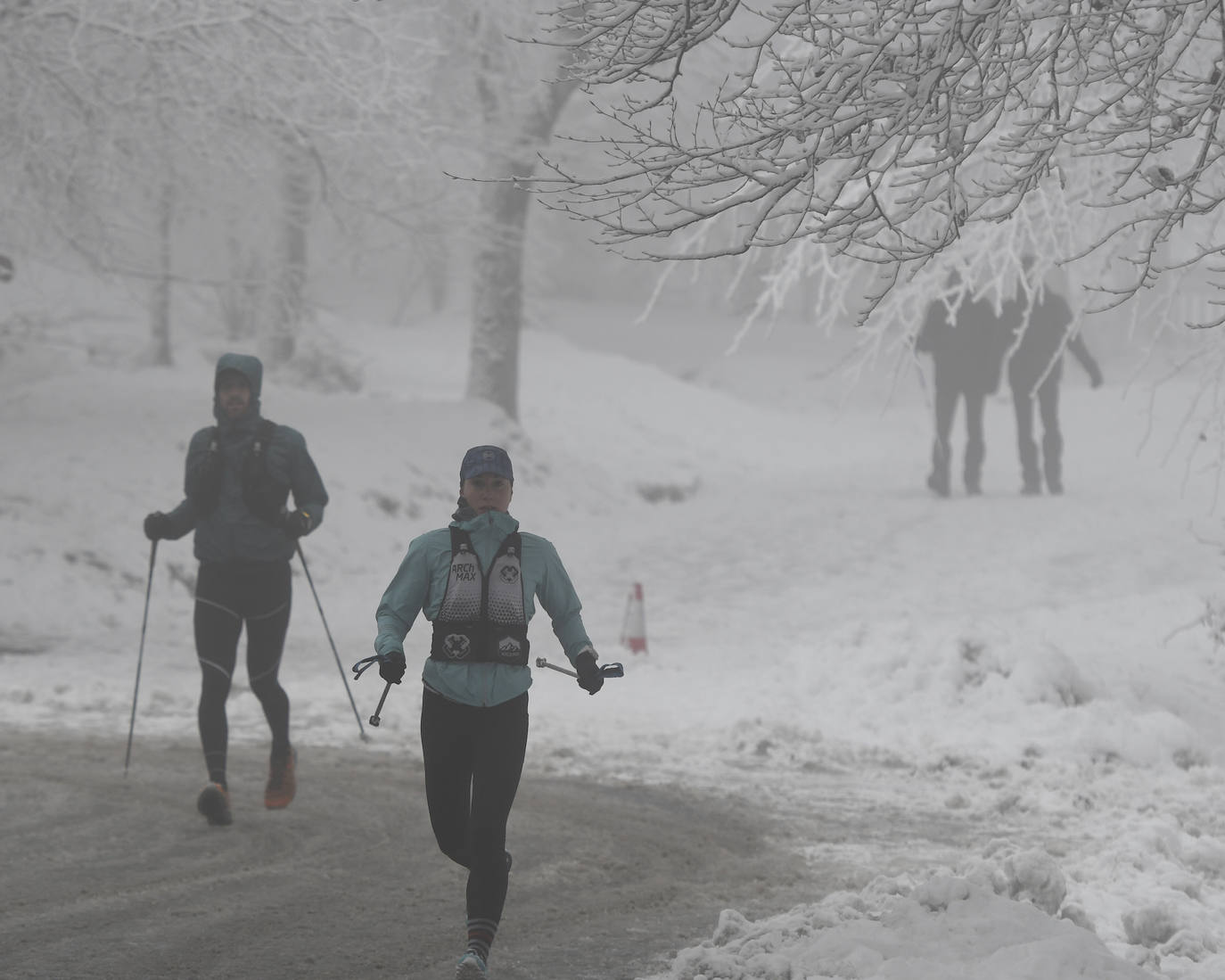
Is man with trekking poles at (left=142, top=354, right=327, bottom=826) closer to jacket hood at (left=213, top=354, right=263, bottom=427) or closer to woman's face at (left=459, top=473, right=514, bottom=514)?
jacket hood at (left=213, top=354, right=263, bottom=427)

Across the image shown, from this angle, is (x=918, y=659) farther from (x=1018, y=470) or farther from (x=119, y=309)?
(x=119, y=309)

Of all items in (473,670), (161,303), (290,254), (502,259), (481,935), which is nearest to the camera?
(481,935)

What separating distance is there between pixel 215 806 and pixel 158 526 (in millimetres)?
Result: 1301

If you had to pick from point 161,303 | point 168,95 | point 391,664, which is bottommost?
point 391,664

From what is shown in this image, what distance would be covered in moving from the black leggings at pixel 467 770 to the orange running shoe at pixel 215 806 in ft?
7.22

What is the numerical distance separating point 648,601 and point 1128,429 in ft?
64.6

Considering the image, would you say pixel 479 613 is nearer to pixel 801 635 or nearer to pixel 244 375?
pixel 244 375

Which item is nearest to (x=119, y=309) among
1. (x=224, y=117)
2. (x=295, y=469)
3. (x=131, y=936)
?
(x=224, y=117)

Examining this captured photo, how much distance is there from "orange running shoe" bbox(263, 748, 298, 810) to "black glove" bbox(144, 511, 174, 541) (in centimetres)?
117

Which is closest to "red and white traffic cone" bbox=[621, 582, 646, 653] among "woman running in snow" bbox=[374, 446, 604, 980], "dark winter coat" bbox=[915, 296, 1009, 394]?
"dark winter coat" bbox=[915, 296, 1009, 394]

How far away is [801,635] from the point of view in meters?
12.6

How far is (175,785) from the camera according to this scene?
7.02m

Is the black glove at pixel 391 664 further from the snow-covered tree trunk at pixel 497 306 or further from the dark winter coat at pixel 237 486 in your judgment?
the snow-covered tree trunk at pixel 497 306

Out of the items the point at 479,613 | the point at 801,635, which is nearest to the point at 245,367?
the point at 479,613
